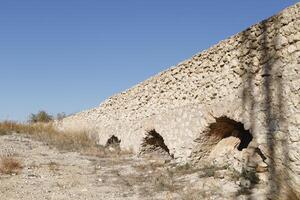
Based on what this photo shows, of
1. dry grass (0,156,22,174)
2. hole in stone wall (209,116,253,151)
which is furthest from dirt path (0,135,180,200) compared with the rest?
hole in stone wall (209,116,253,151)

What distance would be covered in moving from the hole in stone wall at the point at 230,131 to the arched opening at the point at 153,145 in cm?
240

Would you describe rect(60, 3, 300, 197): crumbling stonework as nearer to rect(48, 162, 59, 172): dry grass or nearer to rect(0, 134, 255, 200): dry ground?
rect(0, 134, 255, 200): dry ground

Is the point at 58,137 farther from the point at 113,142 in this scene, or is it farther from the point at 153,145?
the point at 153,145

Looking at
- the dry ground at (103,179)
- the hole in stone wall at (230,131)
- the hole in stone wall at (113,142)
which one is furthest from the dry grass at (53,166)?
the hole in stone wall at (113,142)

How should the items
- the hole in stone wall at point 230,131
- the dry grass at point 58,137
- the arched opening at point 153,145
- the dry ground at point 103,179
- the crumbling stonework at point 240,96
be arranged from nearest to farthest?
1. the crumbling stonework at point 240,96
2. the dry ground at point 103,179
3. the hole in stone wall at point 230,131
4. the arched opening at point 153,145
5. the dry grass at point 58,137

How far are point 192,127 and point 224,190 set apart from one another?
2.07m

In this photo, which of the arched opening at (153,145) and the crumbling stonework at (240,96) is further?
the arched opening at (153,145)

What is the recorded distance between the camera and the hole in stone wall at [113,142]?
11488 millimetres

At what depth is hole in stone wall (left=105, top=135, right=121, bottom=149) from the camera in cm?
1149

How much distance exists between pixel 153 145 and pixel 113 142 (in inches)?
85.2

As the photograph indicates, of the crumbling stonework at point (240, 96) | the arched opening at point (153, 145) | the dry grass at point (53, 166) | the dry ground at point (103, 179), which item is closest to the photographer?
the crumbling stonework at point (240, 96)

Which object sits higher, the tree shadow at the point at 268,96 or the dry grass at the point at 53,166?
the tree shadow at the point at 268,96

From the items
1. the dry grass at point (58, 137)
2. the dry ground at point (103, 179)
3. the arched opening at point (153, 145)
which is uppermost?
the dry grass at point (58, 137)

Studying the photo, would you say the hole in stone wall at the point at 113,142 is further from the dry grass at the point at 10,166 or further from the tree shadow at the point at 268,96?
the tree shadow at the point at 268,96
